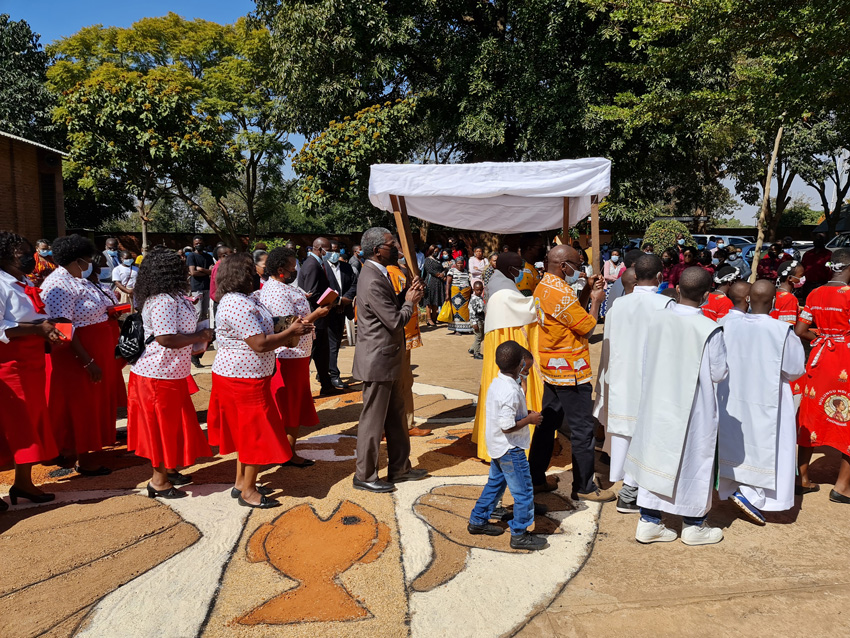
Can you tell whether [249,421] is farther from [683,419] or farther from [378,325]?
[683,419]

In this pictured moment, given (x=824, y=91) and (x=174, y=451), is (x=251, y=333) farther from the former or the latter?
(x=824, y=91)

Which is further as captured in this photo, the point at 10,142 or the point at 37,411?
the point at 10,142

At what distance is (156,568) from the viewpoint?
12.2ft

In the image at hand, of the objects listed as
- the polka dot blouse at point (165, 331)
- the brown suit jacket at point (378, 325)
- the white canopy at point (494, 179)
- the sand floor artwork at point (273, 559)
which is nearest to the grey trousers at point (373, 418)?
the brown suit jacket at point (378, 325)

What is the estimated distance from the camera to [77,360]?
5.15 metres

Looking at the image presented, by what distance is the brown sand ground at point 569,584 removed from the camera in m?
3.18

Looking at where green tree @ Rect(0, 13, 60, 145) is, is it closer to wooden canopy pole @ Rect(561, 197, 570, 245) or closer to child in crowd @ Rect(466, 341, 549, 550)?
wooden canopy pole @ Rect(561, 197, 570, 245)

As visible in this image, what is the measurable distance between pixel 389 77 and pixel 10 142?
465 inches

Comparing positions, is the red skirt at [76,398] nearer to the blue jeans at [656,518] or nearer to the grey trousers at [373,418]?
the grey trousers at [373,418]

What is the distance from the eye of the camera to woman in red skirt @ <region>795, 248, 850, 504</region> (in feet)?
15.2

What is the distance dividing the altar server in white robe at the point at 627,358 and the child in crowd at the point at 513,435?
1.05 meters

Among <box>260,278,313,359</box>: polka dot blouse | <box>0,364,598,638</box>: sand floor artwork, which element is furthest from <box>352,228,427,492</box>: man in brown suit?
<box>260,278,313,359</box>: polka dot blouse

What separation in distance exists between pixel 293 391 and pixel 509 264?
2.23 metres

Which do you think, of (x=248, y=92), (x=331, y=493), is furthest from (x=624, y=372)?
(x=248, y=92)
